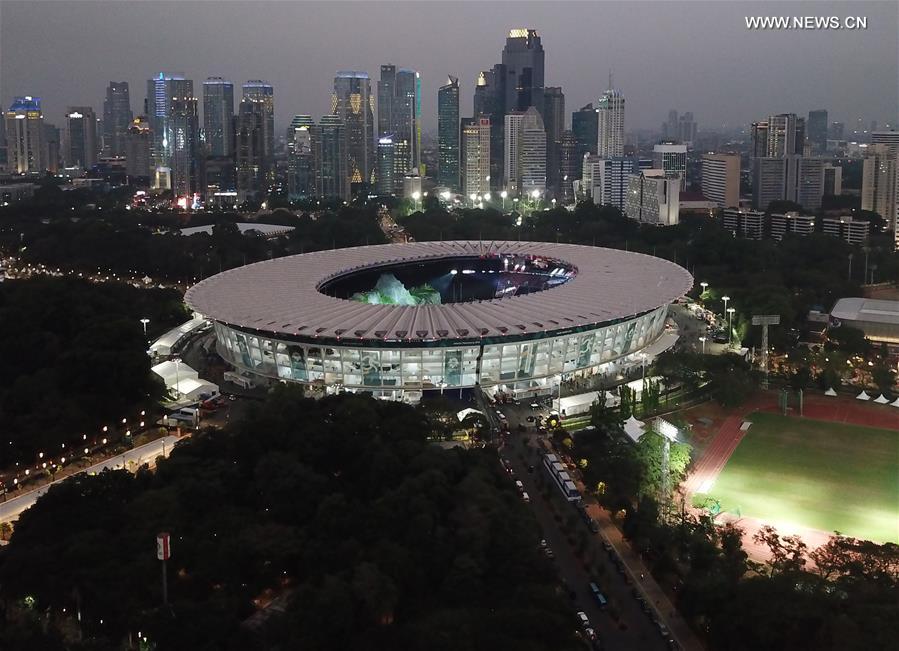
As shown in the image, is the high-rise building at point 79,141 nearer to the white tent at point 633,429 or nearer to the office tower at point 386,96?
the office tower at point 386,96

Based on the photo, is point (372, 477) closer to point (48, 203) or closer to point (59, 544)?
point (59, 544)

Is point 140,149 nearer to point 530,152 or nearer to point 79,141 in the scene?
point 79,141

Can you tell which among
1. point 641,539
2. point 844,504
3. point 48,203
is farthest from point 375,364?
point 48,203

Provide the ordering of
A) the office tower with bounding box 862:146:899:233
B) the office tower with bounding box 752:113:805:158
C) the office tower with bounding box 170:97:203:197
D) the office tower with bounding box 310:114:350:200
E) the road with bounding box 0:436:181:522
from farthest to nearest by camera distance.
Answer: the office tower with bounding box 170:97:203:197 < the office tower with bounding box 310:114:350:200 < the office tower with bounding box 752:113:805:158 < the office tower with bounding box 862:146:899:233 < the road with bounding box 0:436:181:522

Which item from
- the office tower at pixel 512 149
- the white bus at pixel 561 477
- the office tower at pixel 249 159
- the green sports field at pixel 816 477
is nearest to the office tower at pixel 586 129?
the office tower at pixel 512 149

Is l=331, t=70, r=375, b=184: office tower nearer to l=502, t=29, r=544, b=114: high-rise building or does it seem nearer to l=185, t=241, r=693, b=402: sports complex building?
l=502, t=29, r=544, b=114: high-rise building

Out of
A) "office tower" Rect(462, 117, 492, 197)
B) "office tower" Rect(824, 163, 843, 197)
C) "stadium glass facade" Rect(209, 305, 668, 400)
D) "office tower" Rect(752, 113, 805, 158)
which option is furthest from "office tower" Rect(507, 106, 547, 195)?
"stadium glass facade" Rect(209, 305, 668, 400)
